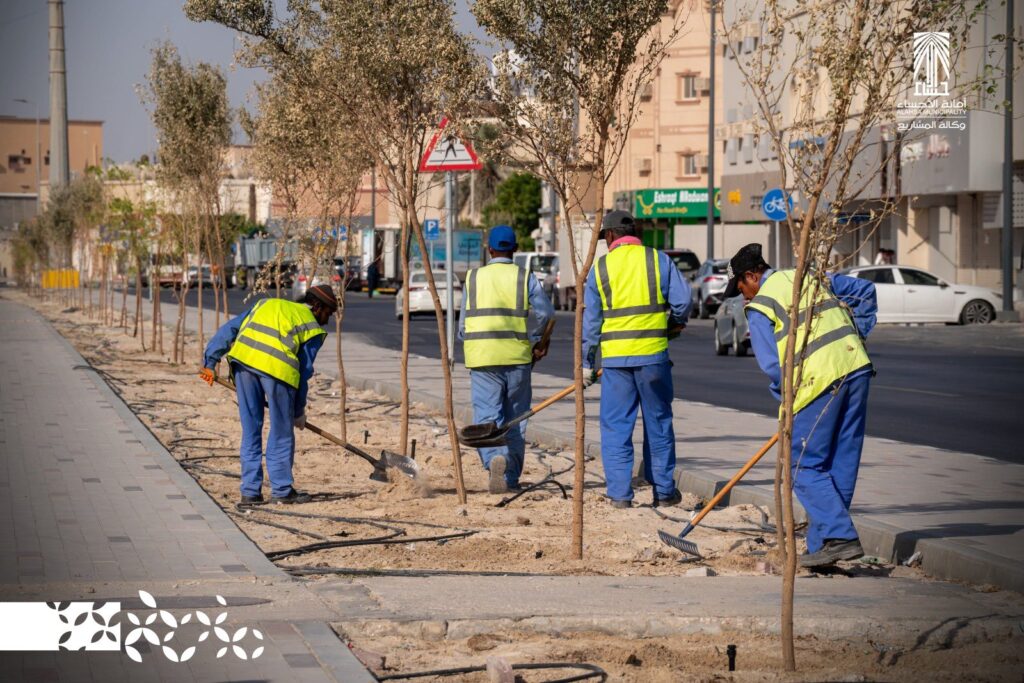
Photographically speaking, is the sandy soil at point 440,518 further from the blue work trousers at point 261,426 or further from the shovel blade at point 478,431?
the shovel blade at point 478,431

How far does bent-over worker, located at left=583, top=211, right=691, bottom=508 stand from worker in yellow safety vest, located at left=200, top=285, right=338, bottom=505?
1753 millimetres

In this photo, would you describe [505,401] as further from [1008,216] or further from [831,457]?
[1008,216]

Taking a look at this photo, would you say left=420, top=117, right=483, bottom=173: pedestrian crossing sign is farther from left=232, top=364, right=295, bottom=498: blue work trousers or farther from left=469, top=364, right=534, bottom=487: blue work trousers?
left=232, top=364, right=295, bottom=498: blue work trousers

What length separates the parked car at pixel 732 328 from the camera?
27391 mm

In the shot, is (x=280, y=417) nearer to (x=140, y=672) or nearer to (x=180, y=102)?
Answer: (x=140, y=672)

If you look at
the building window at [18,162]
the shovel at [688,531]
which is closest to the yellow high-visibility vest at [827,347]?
the shovel at [688,531]

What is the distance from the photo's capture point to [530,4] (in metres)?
8.36

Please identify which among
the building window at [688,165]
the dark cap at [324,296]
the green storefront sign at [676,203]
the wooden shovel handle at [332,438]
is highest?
the building window at [688,165]

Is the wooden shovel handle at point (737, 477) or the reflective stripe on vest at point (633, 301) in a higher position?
the reflective stripe on vest at point (633, 301)

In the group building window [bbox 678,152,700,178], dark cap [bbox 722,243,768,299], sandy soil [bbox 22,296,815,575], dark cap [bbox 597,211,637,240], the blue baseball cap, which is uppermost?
building window [bbox 678,152,700,178]

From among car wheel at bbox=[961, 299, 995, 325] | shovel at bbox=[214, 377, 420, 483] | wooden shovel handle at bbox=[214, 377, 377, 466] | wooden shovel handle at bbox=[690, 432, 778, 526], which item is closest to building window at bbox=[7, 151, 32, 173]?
car wheel at bbox=[961, 299, 995, 325]

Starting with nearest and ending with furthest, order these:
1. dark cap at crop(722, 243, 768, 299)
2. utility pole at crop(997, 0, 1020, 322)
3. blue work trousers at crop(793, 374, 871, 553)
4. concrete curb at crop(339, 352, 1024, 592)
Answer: concrete curb at crop(339, 352, 1024, 592) < blue work trousers at crop(793, 374, 871, 553) < dark cap at crop(722, 243, 768, 299) < utility pole at crop(997, 0, 1020, 322)

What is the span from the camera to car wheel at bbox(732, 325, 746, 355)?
27.6 meters

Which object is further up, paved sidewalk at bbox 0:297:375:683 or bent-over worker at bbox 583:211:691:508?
bent-over worker at bbox 583:211:691:508
